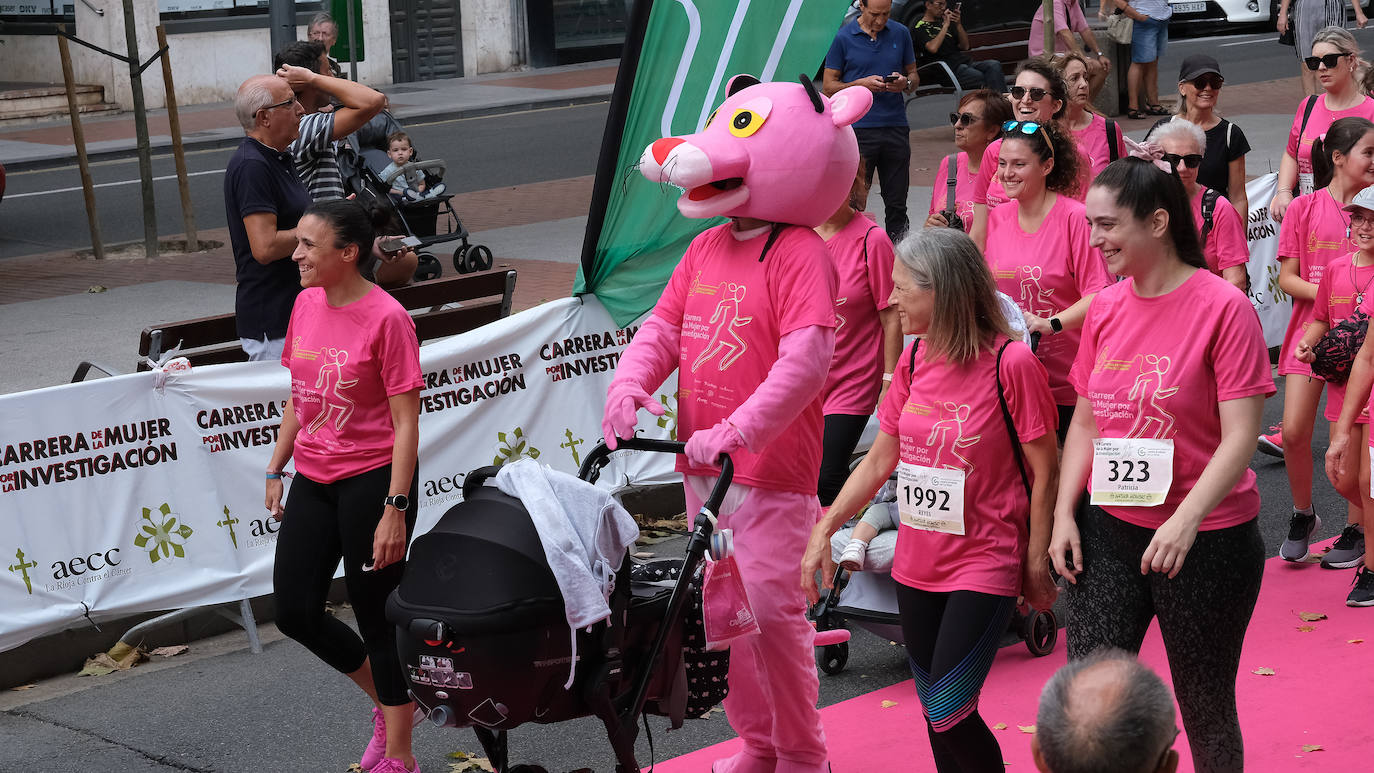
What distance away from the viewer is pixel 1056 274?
19.3ft

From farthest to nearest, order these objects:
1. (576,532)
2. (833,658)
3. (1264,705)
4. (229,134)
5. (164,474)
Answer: (229,134) < (164,474) < (833,658) < (1264,705) < (576,532)

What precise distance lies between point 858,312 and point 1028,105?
6.84ft

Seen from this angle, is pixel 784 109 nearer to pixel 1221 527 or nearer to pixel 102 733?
pixel 1221 527

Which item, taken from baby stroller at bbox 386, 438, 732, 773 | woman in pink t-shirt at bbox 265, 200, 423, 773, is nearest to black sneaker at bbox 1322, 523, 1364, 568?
baby stroller at bbox 386, 438, 732, 773

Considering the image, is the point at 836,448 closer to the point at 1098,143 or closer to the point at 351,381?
the point at 351,381

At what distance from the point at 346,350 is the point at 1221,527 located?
264 centimetres

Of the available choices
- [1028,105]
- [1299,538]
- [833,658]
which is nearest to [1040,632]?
[833,658]

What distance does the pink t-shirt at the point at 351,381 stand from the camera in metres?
4.90

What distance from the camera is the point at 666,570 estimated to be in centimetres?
437

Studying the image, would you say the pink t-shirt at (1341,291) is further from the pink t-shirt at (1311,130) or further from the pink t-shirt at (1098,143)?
the pink t-shirt at (1311,130)

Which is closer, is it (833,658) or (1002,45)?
(833,658)

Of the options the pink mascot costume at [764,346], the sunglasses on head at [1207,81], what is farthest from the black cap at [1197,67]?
the pink mascot costume at [764,346]

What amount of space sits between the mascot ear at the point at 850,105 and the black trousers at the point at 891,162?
7.14 meters

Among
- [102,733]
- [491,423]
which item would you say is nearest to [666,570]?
[102,733]
